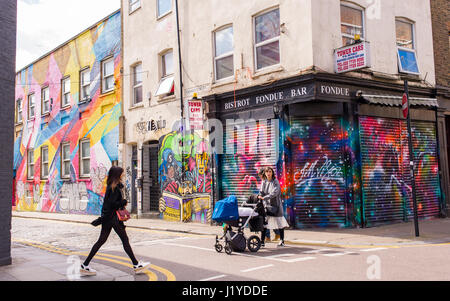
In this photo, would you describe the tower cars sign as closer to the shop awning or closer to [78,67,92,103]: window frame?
the shop awning

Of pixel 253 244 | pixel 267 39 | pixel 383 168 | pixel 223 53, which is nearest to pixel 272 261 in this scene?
pixel 253 244

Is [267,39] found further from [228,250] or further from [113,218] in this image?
[113,218]

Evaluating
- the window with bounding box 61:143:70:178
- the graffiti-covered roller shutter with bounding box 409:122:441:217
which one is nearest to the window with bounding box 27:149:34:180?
the window with bounding box 61:143:70:178

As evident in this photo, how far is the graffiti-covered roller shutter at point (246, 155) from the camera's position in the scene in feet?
41.7

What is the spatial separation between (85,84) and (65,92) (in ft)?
7.74

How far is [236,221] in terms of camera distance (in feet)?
27.7

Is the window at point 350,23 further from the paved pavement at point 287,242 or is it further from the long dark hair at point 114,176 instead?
the long dark hair at point 114,176

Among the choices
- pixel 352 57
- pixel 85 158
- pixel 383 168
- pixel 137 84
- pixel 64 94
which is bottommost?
pixel 383 168

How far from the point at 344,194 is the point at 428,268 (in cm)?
543

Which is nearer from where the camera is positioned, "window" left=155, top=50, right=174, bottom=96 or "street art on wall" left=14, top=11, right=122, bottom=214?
"window" left=155, top=50, right=174, bottom=96

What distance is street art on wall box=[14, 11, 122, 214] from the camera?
1986 centimetres

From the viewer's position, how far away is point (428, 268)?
21.2 ft

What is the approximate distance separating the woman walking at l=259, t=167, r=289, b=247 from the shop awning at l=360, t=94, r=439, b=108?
4480mm

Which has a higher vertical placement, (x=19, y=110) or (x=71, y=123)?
(x=19, y=110)
